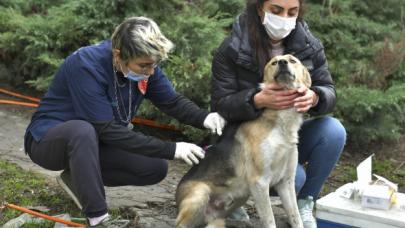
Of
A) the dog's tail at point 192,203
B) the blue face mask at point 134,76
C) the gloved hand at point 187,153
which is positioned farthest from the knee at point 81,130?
the dog's tail at point 192,203

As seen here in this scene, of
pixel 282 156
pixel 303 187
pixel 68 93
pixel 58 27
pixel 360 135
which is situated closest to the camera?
pixel 282 156

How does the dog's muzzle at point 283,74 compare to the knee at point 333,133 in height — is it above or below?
above

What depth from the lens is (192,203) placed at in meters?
3.13

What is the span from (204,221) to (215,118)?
0.67m

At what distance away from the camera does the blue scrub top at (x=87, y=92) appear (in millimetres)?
3174

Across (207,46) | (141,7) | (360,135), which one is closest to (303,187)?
(360,135)

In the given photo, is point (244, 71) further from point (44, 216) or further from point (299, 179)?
point (44, 216)

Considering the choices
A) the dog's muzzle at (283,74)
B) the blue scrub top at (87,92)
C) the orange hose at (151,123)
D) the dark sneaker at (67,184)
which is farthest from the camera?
the orange hose at (151,123)

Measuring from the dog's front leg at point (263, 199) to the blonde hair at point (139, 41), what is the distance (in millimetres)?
975

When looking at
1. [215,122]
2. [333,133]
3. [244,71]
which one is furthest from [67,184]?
[333,133]

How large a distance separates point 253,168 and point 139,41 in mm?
1023

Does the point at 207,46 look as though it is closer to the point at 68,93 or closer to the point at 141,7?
the point at 141,7

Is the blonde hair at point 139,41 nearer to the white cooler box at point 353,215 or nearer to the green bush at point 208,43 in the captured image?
the white cooler box at point 353,215

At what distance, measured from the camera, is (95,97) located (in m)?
3.15
